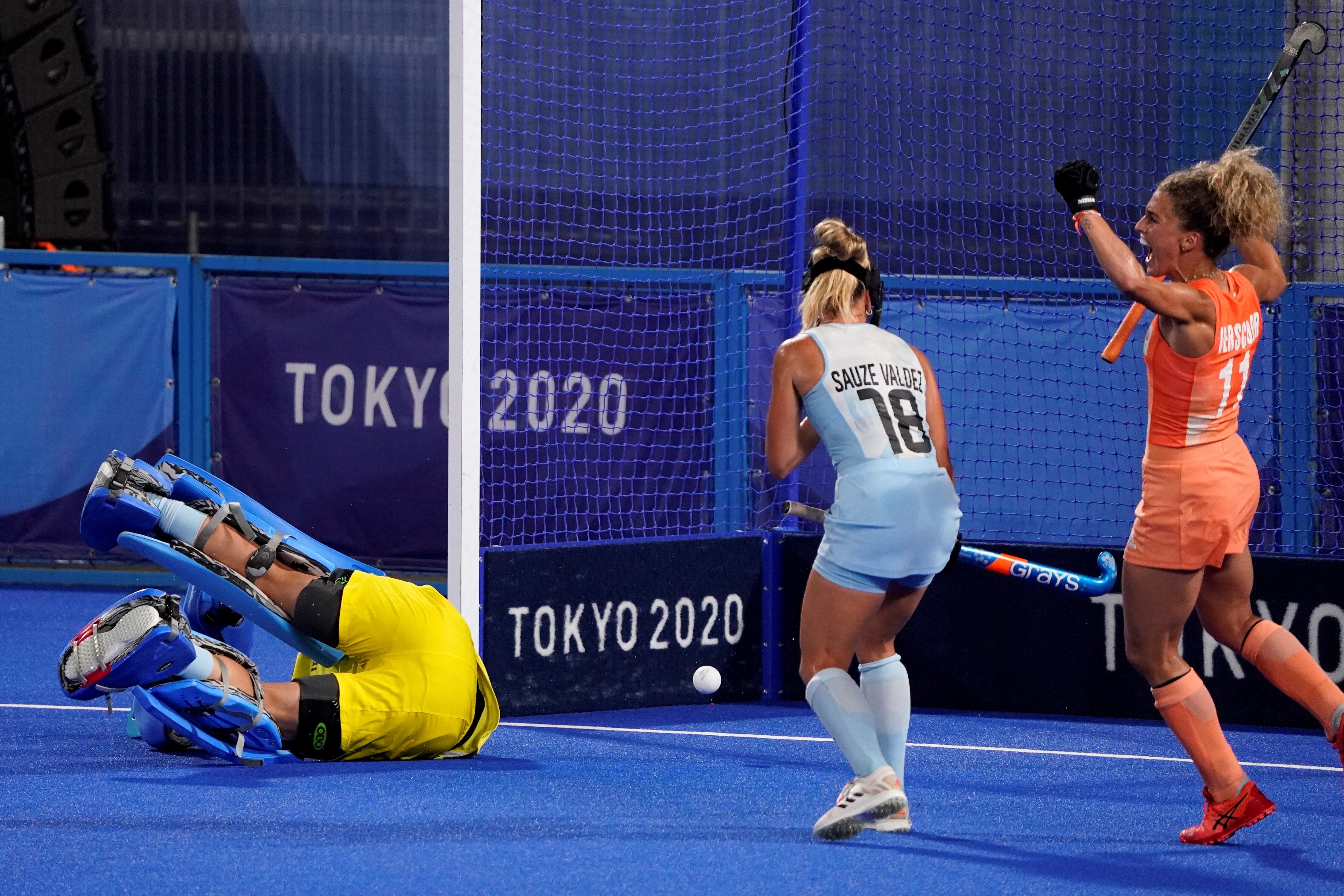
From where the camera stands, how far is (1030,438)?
720 centimetres

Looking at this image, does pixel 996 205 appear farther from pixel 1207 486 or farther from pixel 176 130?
pixel 176 130

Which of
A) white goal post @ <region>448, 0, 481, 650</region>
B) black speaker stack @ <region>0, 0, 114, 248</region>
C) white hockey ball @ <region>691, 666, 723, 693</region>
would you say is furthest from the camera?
black speaker stack @ <region>0, 0, 114, 248</region>

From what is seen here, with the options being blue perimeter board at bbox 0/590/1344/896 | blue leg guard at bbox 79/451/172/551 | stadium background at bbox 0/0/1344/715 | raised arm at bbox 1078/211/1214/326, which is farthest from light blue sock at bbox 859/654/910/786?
blue leg guard at bbox 79/451/172/551

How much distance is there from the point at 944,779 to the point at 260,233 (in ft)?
23.8

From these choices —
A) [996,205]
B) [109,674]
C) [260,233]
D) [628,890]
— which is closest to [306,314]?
[260,233]

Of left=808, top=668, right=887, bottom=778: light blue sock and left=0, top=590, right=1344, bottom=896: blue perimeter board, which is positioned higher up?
left=808, top=668, right=887, bottom=778: light blue sock

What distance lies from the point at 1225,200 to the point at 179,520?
3206 mm

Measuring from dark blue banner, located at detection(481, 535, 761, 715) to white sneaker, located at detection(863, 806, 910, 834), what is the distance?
6.44 feet

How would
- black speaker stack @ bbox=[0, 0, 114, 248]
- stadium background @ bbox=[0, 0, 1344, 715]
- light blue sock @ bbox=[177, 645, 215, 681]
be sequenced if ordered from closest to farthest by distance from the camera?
light blue sock @ bbox=[177, 645, 215, 681] → stadium background @ bbox=[0, 0, 1344, 715] → black speaker stack @ bbox=[0, 0, 114, 248]

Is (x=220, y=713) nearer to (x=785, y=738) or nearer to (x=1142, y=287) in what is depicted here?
(x=785, y=738)

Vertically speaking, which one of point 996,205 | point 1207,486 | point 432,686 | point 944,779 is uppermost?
point 996,205

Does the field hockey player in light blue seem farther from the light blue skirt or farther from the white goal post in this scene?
the white goal post

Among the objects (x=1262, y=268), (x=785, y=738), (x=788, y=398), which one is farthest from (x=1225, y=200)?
(x=785, y=738)

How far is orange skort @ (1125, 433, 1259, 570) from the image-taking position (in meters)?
3.91
